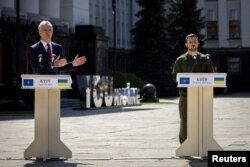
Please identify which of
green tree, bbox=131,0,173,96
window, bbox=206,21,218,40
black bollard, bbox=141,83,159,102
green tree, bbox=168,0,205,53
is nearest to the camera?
black bollard, bbox=141,83,159,102

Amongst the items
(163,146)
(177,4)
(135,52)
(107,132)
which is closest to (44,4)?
(135,52)

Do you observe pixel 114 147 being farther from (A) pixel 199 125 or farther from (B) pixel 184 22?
(B) pixel 184 22

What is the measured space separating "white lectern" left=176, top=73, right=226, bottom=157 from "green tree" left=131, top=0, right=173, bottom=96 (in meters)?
43.5

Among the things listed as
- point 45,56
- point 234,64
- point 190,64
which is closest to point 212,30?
point 234,64

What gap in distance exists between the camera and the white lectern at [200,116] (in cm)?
836

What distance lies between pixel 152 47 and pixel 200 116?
146ft

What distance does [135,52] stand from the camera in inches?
2112

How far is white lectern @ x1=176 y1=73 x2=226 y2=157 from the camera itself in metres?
8.36

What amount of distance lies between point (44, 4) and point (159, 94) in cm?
1709

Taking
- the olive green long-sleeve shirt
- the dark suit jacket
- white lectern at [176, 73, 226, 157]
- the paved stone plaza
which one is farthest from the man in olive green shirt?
the dark suit jacket

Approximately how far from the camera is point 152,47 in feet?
174

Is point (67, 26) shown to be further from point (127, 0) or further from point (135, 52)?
point (127, 0)

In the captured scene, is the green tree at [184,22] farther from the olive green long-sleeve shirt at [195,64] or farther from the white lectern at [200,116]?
the white lectern at [200,116]

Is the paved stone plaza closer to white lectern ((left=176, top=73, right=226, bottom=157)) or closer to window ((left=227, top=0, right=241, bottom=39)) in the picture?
white lectern ((left=176, top=73, right=226, bottom=157))
